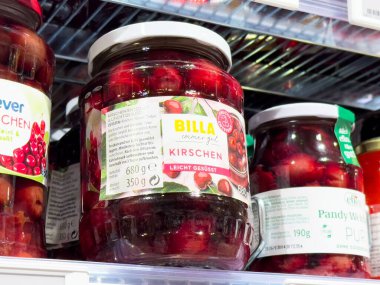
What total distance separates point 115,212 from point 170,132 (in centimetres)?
11

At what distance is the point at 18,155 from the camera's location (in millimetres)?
806

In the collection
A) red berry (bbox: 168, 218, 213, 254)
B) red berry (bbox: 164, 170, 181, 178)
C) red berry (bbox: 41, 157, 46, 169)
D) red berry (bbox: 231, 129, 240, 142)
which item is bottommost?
red berry (bbox: 168, 218, 213, 254)

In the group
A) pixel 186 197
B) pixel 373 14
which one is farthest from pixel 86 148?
pixel 373 14

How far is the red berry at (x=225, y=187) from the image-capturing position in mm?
836

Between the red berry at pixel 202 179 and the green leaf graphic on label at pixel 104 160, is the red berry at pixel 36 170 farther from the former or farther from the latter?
the red berry at pixel 202 179

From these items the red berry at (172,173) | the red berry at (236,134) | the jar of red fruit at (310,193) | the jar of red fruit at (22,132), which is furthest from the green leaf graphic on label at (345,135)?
the jar of red fruit at (22,132)

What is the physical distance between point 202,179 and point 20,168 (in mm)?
208

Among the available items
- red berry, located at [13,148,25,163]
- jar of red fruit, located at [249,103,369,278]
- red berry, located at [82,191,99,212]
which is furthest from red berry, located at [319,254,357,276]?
red berry, located at [13,148,25,163]

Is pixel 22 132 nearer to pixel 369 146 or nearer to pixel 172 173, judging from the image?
pixel 172 173

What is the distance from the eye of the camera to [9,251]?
0.79 meters

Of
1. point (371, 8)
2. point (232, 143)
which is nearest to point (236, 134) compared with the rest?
point (232, 143)

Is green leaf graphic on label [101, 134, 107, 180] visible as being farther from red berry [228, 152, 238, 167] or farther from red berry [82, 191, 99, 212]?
red berry [228, 152, 238, 167]

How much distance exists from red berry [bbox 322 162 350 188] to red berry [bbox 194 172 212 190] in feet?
0.79

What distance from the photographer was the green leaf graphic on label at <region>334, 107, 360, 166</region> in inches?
41.8
